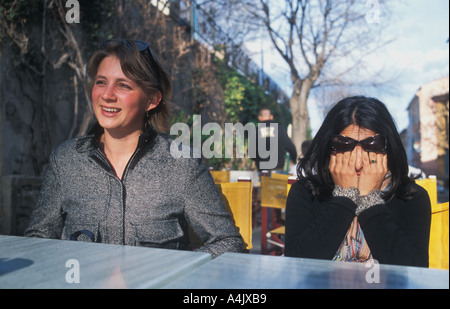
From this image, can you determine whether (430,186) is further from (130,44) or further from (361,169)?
(130,44)

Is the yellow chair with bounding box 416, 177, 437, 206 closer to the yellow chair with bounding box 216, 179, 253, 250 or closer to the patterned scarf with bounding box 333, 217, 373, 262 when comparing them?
the patterned scarf with bounding box 333, 217, 373, 262

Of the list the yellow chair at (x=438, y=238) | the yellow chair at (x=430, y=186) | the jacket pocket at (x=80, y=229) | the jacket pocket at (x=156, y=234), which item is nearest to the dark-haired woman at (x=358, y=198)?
the yellow chair at (x=438, y=238)

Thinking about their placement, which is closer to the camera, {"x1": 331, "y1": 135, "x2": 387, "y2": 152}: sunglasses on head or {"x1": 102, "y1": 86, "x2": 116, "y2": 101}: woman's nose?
{"x1": 331, "y1": 135, "x2": 387, "y2": 152}: sunglasses on head

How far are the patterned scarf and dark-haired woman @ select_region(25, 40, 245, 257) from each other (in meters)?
0.44

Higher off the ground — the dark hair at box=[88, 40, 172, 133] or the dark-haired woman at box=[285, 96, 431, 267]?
the dark hair at box=[88, 40, 172, 133]

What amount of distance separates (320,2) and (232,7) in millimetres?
2702

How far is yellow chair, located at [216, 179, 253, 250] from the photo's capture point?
84.7 inches

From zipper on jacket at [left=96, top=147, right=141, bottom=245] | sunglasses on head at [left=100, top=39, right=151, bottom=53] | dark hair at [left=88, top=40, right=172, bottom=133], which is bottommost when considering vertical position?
zipper on jacket at [left=96, top=147, right=141, bottom=245]

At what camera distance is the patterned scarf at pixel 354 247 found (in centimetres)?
174

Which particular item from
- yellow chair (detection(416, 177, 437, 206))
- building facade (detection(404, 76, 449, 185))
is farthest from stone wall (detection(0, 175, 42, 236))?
building facade (detection(404, 76, 449, 185))

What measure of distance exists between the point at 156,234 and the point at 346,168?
863 mm

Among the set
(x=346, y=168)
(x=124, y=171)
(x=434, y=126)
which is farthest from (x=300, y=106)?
(x=434, y=126)
